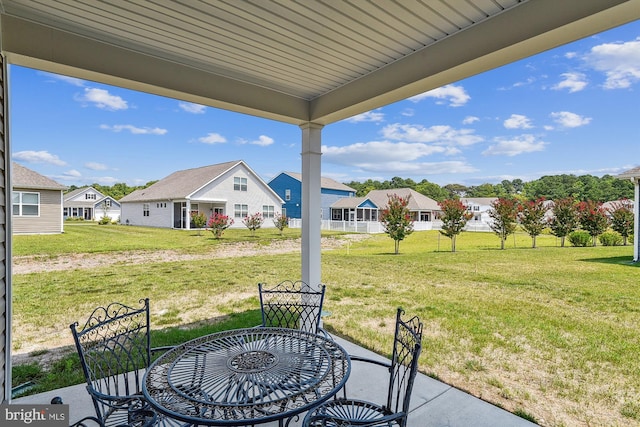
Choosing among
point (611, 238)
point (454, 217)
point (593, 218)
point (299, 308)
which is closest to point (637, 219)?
point (593, 218)

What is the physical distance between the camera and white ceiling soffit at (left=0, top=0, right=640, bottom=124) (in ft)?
5.57

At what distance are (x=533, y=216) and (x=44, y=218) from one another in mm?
12098

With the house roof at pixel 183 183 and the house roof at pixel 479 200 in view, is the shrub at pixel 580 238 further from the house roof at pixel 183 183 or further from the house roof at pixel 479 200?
the house roof at pixel 183 183

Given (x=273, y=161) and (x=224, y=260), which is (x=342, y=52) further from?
(x=273, y=161)

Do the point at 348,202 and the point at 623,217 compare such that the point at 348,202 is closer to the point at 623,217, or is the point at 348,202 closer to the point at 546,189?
the point at 546,189

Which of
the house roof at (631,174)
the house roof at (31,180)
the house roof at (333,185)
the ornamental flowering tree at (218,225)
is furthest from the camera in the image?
the house roof at (333,185)

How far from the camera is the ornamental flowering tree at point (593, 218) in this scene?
7402 millimetres

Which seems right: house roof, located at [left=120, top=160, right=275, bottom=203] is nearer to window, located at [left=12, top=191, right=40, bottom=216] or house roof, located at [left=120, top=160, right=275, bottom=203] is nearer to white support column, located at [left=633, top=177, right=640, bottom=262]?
window, located at [left=12, top=191, right=40, bottom=216]

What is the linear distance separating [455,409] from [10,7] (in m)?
3.66

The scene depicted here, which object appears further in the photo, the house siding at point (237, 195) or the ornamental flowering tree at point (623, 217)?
the house siding at point (237, 195)

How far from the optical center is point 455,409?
2.16m

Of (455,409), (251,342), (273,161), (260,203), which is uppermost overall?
(273,161)

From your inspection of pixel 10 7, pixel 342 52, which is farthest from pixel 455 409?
pixel 10 7

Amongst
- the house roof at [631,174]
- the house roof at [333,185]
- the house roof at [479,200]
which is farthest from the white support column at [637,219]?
the house roof at [333,185]
